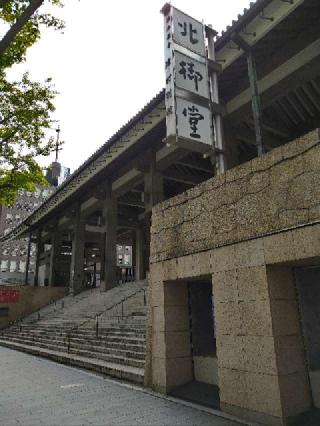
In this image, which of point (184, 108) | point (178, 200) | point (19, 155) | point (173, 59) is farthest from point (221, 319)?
point (19, 155)

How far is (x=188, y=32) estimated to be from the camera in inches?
380

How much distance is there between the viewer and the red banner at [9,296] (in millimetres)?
27406

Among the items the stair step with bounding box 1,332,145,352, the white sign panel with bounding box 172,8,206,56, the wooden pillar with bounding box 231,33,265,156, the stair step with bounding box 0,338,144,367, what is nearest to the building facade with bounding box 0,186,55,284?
the stair step with bounding box 1,332,145,352

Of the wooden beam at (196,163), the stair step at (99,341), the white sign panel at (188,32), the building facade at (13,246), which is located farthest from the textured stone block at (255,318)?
the building facade at (13,246)

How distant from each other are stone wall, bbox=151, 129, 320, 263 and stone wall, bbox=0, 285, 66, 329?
962 inches

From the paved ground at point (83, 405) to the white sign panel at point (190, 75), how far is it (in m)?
8.04

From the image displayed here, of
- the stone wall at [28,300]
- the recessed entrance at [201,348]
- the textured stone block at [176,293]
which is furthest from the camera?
the stone wall at [28,300]

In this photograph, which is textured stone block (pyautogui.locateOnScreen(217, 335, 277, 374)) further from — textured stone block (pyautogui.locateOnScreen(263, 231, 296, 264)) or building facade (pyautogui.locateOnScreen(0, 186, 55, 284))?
building facade (pyautogui.locateOnScreen(0, 186, 55, 284))

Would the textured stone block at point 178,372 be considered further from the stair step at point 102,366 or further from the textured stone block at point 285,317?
the textured stone block at point 285,317

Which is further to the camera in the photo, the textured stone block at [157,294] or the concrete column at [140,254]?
the concrete column at [140,254]

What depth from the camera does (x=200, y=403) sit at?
611 cm

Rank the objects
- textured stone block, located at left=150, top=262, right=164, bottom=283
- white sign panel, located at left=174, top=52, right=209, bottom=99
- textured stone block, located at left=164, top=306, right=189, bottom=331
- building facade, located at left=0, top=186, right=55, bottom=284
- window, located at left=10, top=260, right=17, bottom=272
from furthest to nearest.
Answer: window, located at left=10, top=260, right=17, bottom=272
building facade, located at left=0, top=186, right=55, bottom=284
white sign panel, located at left=174, top=52, right=209, bottom=99
textured stone block, located at left=150, top=262, right=164, bottom=283
textured stone block, located at left=164, top=306, right=189, bottom=331

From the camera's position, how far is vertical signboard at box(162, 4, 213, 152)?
900 cm

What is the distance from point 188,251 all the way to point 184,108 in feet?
14.6
